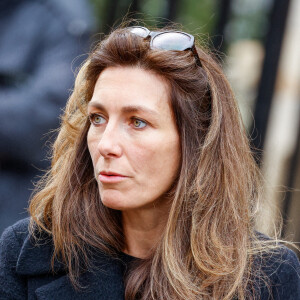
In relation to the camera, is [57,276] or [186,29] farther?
[186,29]

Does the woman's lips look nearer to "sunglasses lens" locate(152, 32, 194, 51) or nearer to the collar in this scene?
the collar

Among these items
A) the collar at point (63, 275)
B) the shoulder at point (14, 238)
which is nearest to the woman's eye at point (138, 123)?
the collar at point (63, 275)

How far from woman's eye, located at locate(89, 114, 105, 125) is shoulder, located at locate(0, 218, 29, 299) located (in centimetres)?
63

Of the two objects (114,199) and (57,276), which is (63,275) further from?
(114,199)

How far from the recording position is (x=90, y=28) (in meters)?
4.17

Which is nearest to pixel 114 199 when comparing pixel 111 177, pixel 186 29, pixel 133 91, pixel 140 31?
pixel 111 177

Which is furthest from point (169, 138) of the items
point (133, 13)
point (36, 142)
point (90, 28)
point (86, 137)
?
point (133, 13)

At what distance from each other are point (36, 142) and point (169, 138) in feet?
4.05

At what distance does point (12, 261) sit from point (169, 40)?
119 centimetres

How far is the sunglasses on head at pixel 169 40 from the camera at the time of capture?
9.61ft

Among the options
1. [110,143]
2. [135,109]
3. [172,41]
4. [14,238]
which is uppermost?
[172,41]

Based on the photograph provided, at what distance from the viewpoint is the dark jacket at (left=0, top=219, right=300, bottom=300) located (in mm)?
2936

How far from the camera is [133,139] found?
280 cm

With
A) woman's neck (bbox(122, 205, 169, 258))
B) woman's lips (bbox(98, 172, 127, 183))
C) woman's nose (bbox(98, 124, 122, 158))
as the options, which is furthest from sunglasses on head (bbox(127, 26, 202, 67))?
woman's neck (bbox(122, 205, 169, 258))
